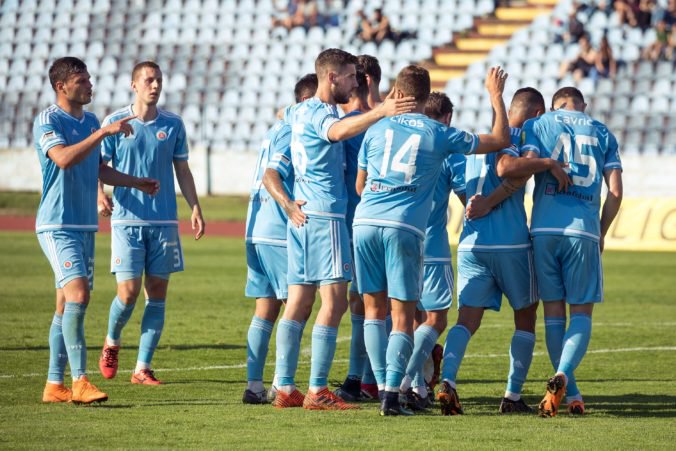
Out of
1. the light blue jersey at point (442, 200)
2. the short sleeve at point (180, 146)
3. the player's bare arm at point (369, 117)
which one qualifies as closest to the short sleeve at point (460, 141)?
the player's bare arm at point (369, 117)

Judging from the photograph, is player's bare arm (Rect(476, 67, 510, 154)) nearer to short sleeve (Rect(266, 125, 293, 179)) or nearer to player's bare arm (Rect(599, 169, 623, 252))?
player's bare arm (Rect(599, 169, 623, 252))

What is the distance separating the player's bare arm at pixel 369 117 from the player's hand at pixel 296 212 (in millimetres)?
519

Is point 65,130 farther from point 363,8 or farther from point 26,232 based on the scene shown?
point 363,8

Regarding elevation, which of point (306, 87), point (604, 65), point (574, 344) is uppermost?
point (604, 65)

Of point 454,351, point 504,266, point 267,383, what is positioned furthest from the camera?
point 267,383

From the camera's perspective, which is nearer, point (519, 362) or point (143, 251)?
point (519, 362)

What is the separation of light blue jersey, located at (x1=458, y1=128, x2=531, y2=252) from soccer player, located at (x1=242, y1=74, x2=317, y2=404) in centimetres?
128

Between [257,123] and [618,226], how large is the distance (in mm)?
12391

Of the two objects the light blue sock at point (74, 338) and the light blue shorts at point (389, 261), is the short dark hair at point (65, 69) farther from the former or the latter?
the light blue shorts at point (389, 261)

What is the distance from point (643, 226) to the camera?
888 inches

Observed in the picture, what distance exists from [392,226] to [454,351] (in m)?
0.96

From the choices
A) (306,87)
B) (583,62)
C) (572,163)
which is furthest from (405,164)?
(583,62)

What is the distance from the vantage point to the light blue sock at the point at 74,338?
7.84 metres

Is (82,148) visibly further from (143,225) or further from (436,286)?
(436,286)
